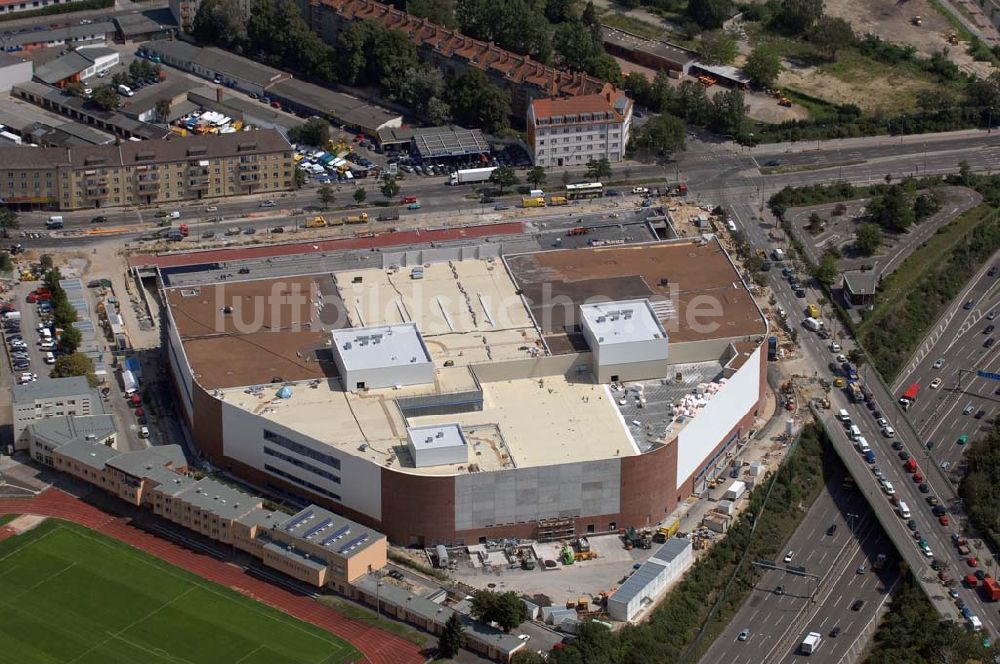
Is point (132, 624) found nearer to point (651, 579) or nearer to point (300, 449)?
point (300, 449)

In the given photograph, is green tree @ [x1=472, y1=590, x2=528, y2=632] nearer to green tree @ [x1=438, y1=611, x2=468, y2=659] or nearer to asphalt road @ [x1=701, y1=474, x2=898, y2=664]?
green tree @ [x1=438, y1=611, x2=468, y2=659]

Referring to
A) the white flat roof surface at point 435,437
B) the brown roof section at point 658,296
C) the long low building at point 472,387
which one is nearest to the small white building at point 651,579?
the long low building at point 472,387

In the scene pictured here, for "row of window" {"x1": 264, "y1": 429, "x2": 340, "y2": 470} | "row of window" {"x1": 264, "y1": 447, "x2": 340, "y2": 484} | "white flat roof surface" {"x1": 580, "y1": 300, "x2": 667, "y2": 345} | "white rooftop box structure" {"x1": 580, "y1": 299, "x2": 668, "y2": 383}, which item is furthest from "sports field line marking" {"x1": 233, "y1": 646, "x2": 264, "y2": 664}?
"white flat roof surface" {"x1": 580, "y1": 300, "x2": 667, "y2": 345}

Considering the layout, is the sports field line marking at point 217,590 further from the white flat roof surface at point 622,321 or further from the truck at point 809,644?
the white flat roof surface at point 622,321

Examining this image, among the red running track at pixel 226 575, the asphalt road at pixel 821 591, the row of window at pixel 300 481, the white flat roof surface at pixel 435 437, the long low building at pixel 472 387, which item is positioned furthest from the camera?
the row of window at pixel 300 481

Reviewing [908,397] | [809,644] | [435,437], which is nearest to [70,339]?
[435,437]
